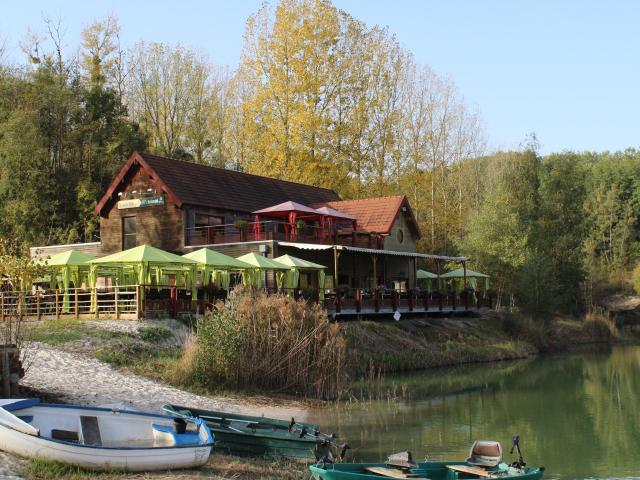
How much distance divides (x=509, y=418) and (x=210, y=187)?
20772 millimetres

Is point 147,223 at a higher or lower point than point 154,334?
higher

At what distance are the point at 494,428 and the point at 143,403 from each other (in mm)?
8045

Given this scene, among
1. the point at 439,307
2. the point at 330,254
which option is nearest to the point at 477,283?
the point at 439,307

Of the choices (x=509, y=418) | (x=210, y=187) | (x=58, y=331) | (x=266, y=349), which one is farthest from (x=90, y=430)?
(x=210, y=187)

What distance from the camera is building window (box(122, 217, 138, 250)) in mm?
36281

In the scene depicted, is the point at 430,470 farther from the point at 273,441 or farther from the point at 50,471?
the point at 50,471

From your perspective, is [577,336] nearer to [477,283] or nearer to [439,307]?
[477,283]

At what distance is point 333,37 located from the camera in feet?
146

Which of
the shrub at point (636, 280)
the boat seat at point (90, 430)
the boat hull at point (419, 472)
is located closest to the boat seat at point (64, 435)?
the boat seat at point (90, 430)

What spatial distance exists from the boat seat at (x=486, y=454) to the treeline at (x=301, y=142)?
32844 mm

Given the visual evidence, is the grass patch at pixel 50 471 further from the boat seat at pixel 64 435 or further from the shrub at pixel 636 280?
the shrub at pixel 636 280

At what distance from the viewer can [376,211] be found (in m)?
40.0

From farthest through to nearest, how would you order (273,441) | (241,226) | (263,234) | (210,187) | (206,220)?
1. (210,187)
2. (206,220)
3. (241,226)
4. (263,234)
5. (273,441)

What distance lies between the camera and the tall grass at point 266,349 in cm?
1841
